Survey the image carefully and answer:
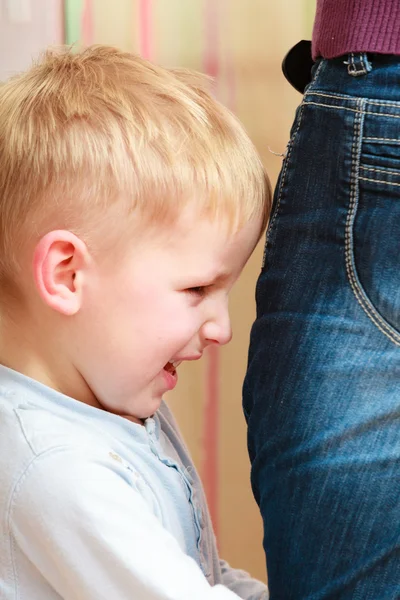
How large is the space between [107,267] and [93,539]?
0.26 metres

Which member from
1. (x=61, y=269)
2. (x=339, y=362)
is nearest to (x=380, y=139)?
(x=339, y=362)

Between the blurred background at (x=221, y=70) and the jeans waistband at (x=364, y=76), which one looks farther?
the blurred background at (x=221, y=70)

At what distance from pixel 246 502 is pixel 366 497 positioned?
801mm

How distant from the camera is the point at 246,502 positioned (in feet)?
4.98

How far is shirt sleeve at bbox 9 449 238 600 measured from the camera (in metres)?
0.72

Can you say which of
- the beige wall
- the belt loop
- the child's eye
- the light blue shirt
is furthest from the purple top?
the beige wall

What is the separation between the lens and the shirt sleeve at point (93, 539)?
2.36 ft

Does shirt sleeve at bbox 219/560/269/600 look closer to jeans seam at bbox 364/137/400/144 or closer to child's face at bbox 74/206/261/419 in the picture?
child's face at bbox 74/206/261/419

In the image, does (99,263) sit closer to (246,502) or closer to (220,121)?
(220,121)

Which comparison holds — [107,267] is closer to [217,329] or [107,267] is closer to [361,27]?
[217,329]

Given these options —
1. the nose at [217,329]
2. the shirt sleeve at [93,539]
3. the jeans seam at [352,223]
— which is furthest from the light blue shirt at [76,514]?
the jeans seam at [352,223]

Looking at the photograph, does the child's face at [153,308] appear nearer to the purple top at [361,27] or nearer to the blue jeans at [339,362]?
the blue jeans at [339,362]

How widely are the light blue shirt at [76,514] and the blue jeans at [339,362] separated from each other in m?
0.10

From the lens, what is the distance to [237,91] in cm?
141
